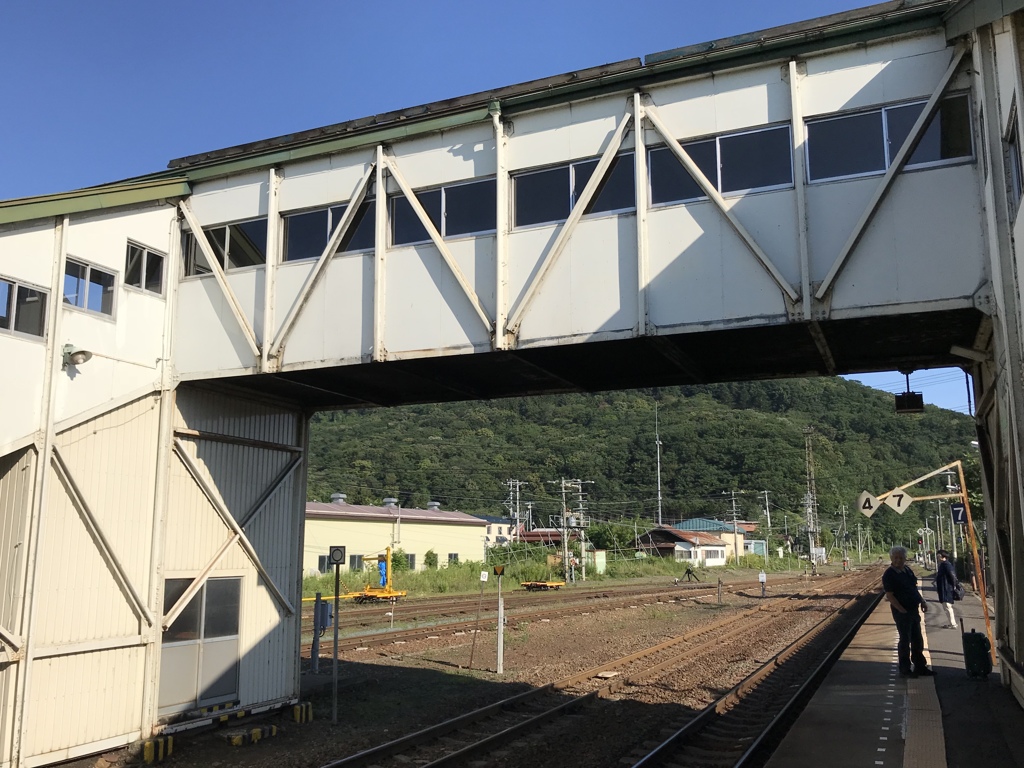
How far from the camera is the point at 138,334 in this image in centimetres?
1148

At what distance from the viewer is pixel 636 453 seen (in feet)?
484

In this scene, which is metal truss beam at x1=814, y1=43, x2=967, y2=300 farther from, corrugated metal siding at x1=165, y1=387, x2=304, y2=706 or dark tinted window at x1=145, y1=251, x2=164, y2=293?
dark tinted window at x1=145, y1=251, x2=164, y2=293

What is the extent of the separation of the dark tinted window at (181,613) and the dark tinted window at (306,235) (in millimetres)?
4743

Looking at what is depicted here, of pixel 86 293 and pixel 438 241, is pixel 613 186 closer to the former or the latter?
pixel 438 241

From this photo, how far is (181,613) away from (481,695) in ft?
17.2

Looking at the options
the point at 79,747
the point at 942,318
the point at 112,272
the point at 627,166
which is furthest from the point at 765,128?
the point at 79,747

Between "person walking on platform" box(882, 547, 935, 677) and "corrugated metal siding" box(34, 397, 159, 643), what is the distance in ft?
33.0

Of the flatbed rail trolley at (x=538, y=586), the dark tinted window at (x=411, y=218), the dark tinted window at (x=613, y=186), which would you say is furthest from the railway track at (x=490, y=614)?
the dark tinted window at (x=613, y=186)

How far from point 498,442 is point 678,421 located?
37213 millimetres

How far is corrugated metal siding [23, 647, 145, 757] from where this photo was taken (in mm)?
9562

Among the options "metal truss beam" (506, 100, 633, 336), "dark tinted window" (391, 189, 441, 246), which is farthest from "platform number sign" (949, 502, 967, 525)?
"dark tinted window" (391, 189, 441, 246)

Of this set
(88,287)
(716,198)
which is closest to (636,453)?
(88,287)

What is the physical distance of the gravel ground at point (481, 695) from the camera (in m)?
10.5

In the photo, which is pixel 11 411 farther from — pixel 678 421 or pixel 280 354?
pixel 678 421
